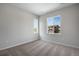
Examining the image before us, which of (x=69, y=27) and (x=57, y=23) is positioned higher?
(x=57, y=23)

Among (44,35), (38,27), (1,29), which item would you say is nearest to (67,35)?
(44,35)

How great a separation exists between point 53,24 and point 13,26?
286 cm

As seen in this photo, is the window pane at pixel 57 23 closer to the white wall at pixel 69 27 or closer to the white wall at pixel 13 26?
the white wall at pixel 69 27

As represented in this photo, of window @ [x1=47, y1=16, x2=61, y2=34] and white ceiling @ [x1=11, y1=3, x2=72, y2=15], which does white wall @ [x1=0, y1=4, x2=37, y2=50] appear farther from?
window @ [x1=47, y1=16, x2=61, y2=34]

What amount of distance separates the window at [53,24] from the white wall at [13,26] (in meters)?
1.65

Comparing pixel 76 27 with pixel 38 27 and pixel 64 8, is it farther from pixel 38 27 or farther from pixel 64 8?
pixel 38 27

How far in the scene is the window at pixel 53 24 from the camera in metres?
4.28

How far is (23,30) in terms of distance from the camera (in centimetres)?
431

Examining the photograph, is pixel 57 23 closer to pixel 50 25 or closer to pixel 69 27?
pixel 50 25

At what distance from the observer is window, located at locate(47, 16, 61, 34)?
14.0ft

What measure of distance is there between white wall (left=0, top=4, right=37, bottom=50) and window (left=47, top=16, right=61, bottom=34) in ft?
5.40

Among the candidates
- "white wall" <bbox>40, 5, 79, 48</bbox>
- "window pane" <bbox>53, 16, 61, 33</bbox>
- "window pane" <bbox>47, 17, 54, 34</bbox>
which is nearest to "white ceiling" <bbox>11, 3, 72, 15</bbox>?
"white wall" <bbox>40, 5, 79, 48</bbox>

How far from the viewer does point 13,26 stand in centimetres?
361

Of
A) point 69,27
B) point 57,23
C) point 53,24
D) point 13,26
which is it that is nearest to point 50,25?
point 53,24
